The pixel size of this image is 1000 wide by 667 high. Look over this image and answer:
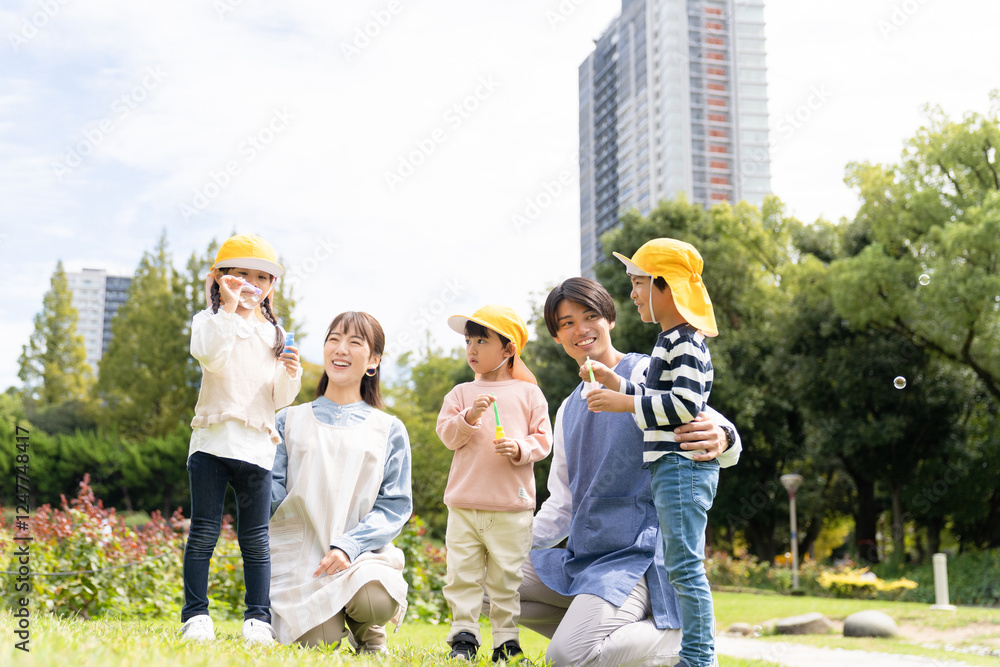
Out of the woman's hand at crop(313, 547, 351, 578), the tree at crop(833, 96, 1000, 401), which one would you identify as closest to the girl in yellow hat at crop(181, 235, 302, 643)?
the woman's hand at crop(313, 547, 351, 578)

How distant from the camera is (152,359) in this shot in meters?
27.4

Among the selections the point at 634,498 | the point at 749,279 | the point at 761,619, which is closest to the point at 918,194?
the point at 749,279

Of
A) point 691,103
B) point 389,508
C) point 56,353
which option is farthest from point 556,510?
point 691,103

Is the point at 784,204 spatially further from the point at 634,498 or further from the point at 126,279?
the point at 126,279

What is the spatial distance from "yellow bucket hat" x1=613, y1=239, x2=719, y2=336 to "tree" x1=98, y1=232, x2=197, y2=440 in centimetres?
2614

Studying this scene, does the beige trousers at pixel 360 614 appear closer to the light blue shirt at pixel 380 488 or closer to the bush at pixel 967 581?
the light blue shirt at pixel 380 488

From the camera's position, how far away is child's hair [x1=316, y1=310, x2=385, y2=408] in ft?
12.4

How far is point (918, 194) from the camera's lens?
1541cm

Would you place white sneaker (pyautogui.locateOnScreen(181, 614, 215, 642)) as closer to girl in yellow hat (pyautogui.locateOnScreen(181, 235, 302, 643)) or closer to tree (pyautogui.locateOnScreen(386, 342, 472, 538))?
girl in yellow hat (pyautogui.locateOnScreen(181, 235, 302, 643))

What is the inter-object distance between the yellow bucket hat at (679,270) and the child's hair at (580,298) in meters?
0.51

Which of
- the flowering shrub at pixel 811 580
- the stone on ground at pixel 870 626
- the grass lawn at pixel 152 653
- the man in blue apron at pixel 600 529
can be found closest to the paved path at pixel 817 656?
the stone on ground at pixel 870 626

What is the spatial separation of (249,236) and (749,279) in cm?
1849

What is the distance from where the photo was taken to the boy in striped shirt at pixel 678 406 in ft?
9.59

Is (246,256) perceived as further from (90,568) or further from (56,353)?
(56,353)
